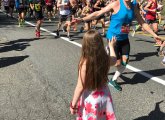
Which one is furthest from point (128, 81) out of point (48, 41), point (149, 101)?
point (48, 41)

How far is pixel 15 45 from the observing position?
1248 centimetres

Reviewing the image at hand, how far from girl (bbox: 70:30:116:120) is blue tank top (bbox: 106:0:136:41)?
2787 mm

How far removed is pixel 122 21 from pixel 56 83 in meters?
1.95

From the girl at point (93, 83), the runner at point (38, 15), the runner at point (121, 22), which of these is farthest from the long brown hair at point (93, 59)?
the runner at point (38, 15)

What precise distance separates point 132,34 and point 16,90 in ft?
30.0

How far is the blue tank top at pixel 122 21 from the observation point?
22.2 feet

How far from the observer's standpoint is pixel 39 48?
1185cm

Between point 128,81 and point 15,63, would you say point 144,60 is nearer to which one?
point 128,81

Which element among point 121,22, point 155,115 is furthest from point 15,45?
point 155,115

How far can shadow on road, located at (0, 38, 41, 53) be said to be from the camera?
1172cm

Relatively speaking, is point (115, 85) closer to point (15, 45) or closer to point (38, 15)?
point (15, 45)

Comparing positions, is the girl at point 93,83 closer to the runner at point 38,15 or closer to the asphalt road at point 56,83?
the asphalt road at point 56,83

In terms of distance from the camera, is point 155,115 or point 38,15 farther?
point 38,15

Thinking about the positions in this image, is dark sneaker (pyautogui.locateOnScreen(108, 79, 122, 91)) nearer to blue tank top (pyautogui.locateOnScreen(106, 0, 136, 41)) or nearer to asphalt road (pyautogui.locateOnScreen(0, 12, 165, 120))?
asphalt road (pyautogui.locateOnScreen(0, 12, 165, 120))
